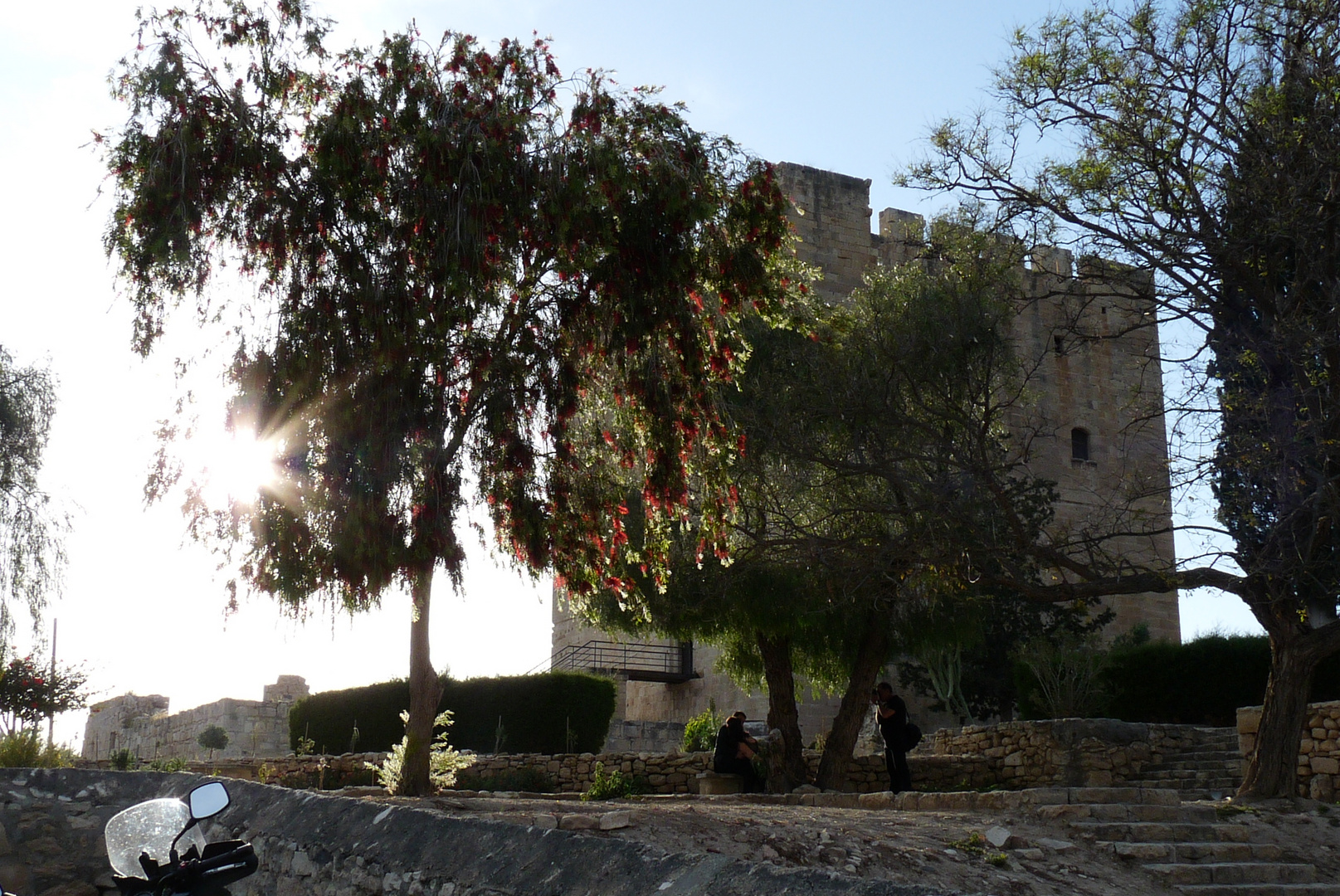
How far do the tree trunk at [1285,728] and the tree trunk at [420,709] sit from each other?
651 cm

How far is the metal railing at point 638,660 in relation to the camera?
23297 millimetres

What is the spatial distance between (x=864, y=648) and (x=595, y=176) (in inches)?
304

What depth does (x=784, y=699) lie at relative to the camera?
13531mm

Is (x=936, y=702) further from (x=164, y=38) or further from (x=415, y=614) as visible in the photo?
(x=164, y=38)

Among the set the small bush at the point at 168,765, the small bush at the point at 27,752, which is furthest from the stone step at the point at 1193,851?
the small bush at the point at 168,765

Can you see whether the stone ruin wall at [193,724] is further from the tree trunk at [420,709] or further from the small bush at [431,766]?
the tree trunk at [420,709]

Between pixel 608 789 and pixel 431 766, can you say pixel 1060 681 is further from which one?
pixel 431 766

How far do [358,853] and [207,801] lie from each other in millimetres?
1737

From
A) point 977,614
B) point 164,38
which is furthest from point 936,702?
point 164,38

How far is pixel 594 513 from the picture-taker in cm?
821

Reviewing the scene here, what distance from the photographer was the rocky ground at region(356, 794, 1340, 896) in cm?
533

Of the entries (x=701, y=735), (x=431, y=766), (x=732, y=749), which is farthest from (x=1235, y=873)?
(x=701, y=735)

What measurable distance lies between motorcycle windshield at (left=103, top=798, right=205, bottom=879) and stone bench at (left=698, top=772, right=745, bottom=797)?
9.04m

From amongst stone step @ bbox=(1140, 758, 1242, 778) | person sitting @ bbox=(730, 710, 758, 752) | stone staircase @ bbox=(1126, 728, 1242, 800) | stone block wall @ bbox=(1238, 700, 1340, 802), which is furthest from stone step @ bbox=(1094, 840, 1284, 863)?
stone step @ bbox=(1140, 758, 1242, 778)
